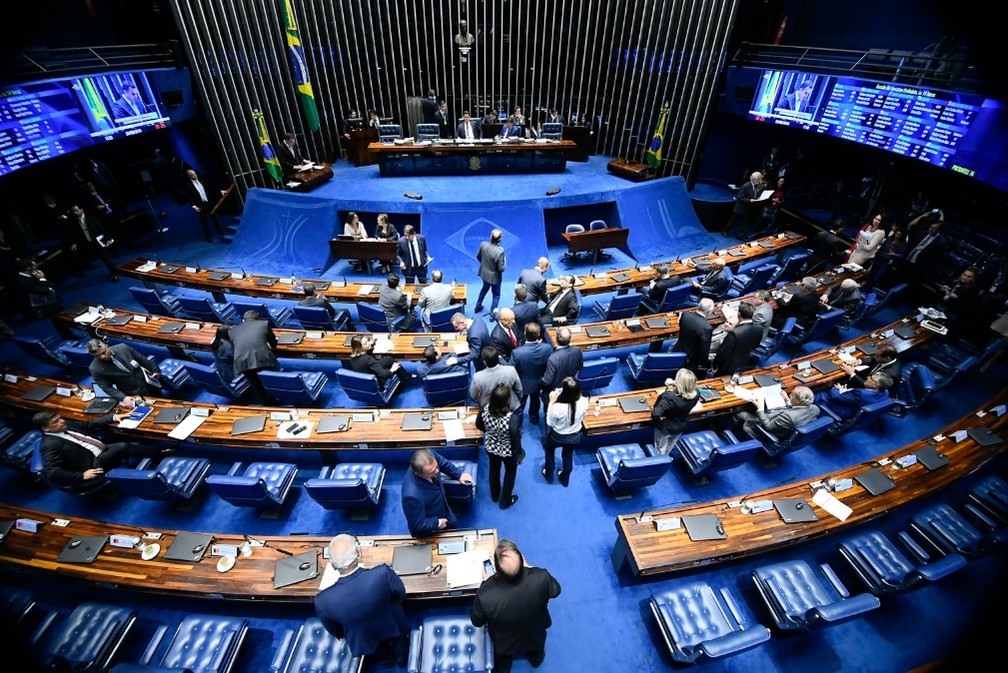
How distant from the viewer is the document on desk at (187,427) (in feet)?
16.6

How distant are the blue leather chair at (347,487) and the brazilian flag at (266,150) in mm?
9938

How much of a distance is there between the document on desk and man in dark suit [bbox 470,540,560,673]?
420 centimetres

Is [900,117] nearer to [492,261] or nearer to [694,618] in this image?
[492,261]

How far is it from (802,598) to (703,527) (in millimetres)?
1056

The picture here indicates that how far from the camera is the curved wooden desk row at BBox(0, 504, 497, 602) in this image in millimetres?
3670

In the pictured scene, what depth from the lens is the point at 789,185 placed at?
12984 mm

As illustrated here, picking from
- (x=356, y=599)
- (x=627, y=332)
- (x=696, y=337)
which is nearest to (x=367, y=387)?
(x=356, y=599)

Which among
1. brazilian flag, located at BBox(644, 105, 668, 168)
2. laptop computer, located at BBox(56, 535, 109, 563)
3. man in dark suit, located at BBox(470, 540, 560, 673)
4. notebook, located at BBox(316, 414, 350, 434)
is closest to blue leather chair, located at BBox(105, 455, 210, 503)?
laptop computer, located at BBox(56, 535, 109, 563)

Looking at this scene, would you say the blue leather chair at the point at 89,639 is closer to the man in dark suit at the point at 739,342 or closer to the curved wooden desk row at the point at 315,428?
the curved wooden desk row at the point at 315,428

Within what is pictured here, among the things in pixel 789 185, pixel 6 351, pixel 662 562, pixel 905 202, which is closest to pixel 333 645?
pixel 662 562

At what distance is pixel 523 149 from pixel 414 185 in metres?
3.38

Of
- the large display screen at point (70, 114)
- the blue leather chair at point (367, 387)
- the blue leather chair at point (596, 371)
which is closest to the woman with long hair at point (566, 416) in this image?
the blue leather chair at point (596, 371)

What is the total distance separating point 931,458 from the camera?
4.89 metres

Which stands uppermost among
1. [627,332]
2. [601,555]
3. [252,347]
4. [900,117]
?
[900,117]
